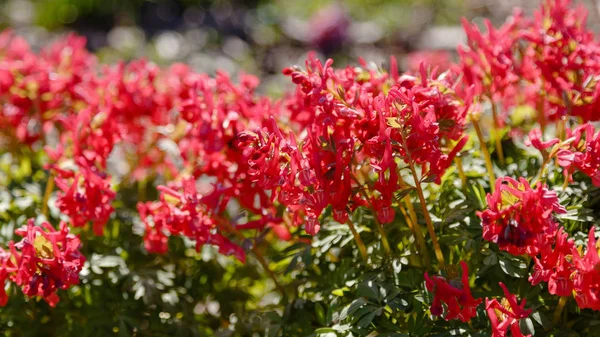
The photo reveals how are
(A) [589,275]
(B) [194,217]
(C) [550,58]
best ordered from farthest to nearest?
(C) [550,58], (B) [194,217], (A) [589,275]

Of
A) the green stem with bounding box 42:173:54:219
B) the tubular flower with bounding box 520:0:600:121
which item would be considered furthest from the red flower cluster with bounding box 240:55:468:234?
the green stem with bounding box 42:173:54:219

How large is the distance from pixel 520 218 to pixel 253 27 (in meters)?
5.03

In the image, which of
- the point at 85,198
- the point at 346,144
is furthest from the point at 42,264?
the point at 346,144

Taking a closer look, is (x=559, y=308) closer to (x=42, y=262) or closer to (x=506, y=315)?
(x=506, y=315)

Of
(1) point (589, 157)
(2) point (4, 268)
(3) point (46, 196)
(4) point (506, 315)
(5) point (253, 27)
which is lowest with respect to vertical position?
(5) point (253, 27)

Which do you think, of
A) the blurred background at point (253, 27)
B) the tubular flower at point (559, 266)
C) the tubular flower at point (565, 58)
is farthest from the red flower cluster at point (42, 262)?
the blurred background at point (253, 27)

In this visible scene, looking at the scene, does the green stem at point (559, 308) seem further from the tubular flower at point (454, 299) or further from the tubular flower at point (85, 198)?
the tubular flower at point (85, 198)

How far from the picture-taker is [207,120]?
1.69 metres

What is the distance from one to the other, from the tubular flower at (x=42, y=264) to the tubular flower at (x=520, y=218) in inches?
33.3

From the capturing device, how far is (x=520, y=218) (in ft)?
4.16

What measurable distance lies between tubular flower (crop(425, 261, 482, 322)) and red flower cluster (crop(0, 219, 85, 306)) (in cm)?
73

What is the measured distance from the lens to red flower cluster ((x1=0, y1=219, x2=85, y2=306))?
1421 millimetres

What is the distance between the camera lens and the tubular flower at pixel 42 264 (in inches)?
55.9

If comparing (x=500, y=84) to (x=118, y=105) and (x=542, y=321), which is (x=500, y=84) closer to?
(x=542, y=321)
